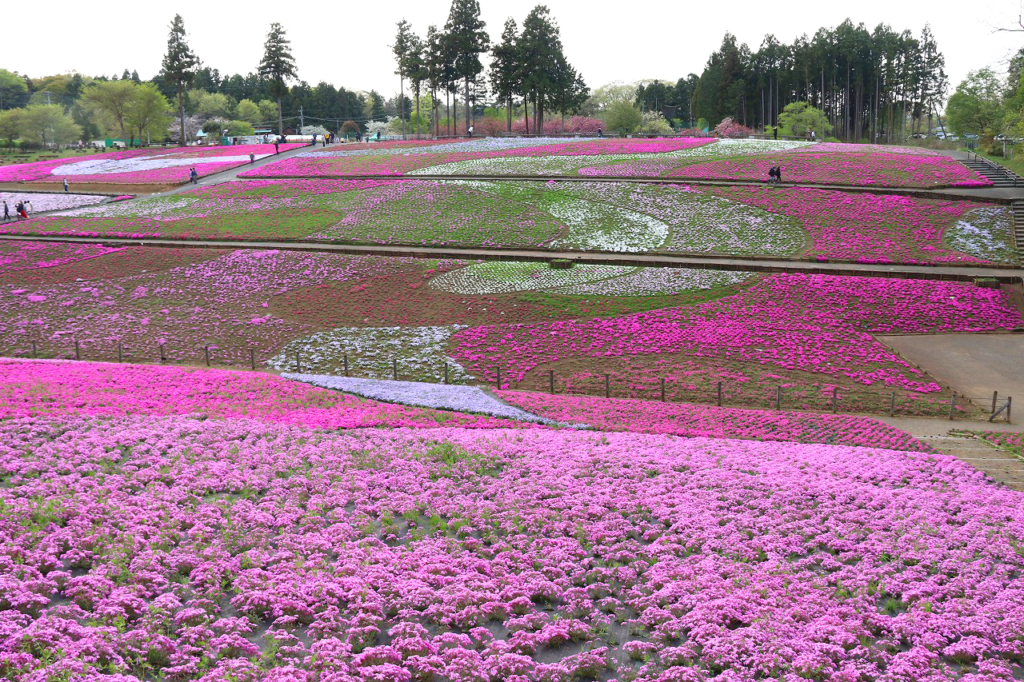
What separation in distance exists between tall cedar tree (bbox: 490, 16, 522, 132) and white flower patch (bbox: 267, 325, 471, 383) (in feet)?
185

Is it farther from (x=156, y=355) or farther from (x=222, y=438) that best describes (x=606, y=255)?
(x=222, y=438)

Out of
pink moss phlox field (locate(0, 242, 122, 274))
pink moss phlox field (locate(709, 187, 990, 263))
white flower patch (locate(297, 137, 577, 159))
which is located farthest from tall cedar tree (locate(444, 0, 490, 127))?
pink moss phlox field (locate(0, 242, 122, 274))

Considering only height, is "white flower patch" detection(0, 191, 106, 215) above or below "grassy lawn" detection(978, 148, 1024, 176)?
below

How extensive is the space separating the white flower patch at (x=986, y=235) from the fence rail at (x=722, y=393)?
52.5ft

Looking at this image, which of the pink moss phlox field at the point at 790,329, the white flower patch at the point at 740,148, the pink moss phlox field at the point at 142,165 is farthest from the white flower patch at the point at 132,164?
the pink moss phlox field at the point at 790,329

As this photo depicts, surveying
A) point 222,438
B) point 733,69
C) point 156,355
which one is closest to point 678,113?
point 733,69

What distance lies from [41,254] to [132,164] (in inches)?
1318

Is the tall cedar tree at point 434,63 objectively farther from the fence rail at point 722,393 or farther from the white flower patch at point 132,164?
the fence rail at point 722,393

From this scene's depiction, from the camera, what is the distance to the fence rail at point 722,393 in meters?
20.9

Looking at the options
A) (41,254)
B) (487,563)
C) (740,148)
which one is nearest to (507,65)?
(740,148)

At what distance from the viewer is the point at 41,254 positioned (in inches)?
1496

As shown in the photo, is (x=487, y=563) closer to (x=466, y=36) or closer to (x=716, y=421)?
(x=716, y=421)

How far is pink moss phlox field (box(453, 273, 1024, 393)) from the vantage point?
2461cm

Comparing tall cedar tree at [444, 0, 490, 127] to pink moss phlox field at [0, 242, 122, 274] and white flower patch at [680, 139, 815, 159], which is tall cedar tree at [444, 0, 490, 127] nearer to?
white flower patch at [680, 139, 815, 159]
